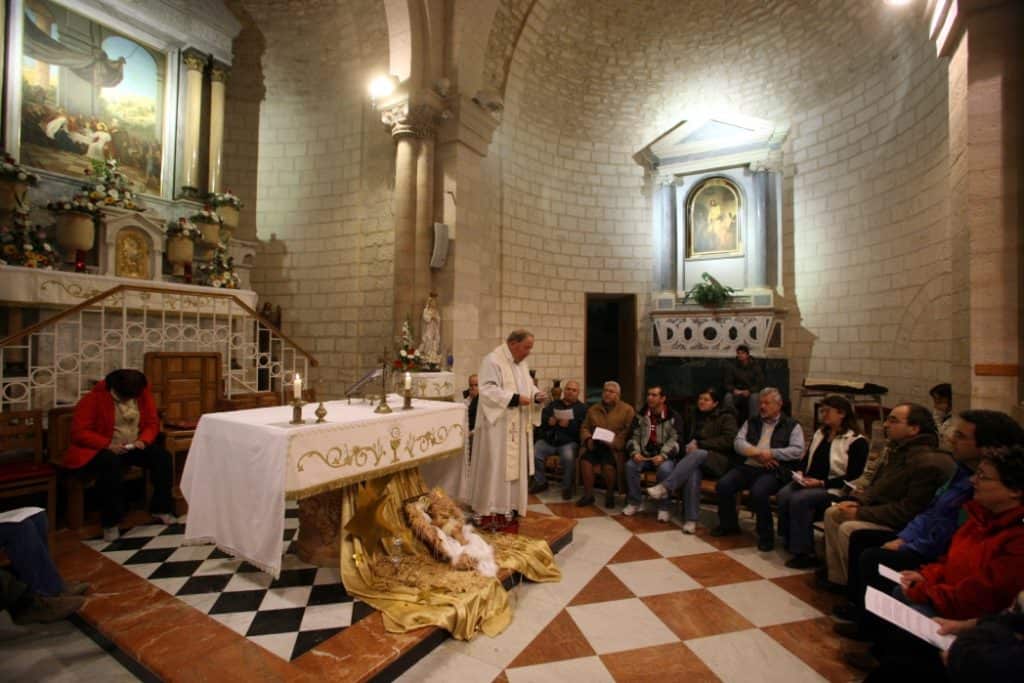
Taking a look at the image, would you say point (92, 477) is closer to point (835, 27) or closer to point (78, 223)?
point (78, 223)

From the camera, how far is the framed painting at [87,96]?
20.8 feet

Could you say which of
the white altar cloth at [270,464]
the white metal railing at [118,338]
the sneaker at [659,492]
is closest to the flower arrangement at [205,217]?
the white metal railing at [118,338]

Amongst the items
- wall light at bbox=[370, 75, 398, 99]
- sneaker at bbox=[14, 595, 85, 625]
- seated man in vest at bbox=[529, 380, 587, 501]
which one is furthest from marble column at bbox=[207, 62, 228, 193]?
sneaker at bbox=[14, 595, 85, 625]

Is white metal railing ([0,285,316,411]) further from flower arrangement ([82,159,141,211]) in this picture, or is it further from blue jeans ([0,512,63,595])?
blue jeans ([0,512,63,595])

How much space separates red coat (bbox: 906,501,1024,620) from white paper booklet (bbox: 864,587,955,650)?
0.53 feet

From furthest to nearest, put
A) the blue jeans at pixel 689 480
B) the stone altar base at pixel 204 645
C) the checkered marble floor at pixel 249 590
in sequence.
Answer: the blue jeans at pixel 689 480 → the checkered marble floor at pixel 249 590 → the stone altar base at pixel 204 645

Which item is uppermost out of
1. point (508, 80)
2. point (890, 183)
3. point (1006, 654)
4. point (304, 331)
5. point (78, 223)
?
point (508, 80)

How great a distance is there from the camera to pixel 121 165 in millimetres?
7094

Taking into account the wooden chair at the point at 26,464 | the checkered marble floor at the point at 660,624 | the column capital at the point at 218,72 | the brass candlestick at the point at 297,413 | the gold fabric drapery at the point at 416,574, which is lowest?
the checkered marble floor at the point at 660,624

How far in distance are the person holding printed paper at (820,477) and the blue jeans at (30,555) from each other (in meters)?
4.76

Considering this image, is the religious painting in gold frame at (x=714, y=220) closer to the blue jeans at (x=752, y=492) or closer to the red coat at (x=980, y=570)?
the blue jeans at (x=752, y=492)

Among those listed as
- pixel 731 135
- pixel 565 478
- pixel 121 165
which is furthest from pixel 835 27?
pixel 121 165

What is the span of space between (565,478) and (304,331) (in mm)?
5263

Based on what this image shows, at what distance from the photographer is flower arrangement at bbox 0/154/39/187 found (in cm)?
564
